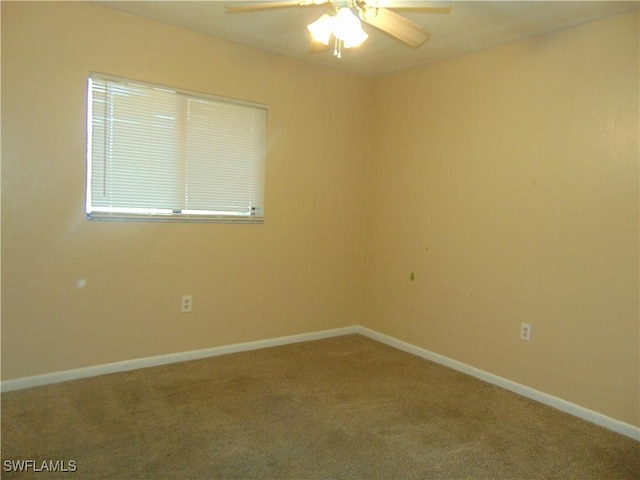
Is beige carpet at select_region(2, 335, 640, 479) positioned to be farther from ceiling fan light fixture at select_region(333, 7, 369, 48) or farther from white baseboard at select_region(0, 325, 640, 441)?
ceiling fan light fixture at select_region(333, 7, 369, 48)

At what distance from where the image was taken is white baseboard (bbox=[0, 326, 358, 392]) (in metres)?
2.73

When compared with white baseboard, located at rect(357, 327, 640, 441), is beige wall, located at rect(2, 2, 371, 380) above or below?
above

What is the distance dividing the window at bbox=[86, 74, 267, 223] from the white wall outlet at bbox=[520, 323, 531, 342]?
205 centimetres

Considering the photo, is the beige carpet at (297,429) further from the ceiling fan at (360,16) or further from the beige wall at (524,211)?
the ceiling fan at (360,16)

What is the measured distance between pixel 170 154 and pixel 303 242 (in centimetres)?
129

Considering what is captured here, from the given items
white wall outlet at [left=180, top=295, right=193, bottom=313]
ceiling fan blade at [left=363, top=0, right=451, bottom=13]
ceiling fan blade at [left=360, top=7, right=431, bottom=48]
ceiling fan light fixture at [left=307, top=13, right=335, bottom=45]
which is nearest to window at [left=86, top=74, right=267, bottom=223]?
white wall outlet at [left=180, top=295, right=193, bottom=313]

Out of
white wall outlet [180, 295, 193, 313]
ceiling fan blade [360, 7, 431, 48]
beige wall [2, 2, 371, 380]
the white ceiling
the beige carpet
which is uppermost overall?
the white ceiling

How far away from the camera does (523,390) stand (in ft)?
9.69

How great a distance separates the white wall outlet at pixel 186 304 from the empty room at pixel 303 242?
0.03m

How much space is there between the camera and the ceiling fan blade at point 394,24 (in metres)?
2.08

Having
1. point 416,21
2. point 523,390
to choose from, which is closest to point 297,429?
point 523,390

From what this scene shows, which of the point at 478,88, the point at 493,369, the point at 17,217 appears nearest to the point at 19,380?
the point at 17,217

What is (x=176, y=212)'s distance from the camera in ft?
10.5

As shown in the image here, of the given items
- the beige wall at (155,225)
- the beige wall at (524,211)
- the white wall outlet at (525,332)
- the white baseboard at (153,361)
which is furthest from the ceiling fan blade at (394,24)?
the white baseboard at (153,361)
